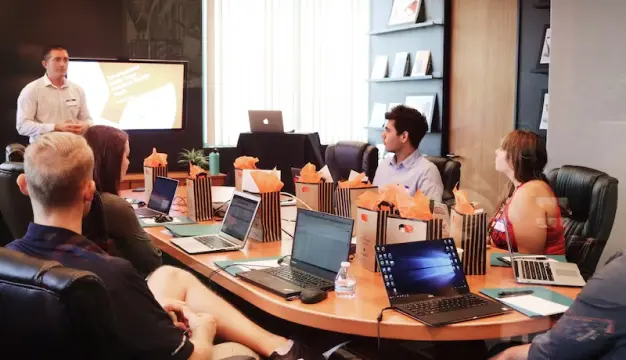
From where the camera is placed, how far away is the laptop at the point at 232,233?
2963 millimetres

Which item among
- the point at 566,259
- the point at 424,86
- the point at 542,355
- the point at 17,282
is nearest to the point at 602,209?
the point at 566,259

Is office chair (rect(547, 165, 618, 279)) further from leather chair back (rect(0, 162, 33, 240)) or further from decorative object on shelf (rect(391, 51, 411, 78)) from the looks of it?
decorative object on shelf (rect(391, 51, 411, 78))

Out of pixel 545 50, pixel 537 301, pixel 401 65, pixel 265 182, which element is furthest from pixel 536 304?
pixel 401 65

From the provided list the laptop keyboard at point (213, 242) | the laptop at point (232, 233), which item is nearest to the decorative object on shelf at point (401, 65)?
the laptop at point (232, 233)

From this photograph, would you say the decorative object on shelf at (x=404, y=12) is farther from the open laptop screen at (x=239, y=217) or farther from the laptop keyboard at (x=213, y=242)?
the laptop keyboard at (x=213, y=242)

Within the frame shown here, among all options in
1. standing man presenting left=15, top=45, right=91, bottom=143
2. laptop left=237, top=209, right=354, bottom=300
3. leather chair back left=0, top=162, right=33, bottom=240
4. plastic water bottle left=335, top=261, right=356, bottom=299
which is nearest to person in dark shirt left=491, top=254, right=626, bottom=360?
plastic water bottle left=335, top=261, right=356, bottom=299

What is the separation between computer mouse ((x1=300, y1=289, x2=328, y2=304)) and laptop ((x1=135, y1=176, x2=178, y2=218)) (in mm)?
1743

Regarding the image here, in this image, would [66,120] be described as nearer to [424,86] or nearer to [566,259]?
[424,86]

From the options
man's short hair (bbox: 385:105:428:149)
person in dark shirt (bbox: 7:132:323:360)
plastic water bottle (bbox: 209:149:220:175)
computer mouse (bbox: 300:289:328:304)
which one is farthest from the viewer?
plastic water bottle (bbox: 209:149:220:175)

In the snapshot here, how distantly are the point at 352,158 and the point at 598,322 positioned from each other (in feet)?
11.0

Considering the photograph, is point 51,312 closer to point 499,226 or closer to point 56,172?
point 56,172

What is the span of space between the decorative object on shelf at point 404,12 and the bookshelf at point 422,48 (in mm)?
48

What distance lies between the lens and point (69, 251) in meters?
1.78

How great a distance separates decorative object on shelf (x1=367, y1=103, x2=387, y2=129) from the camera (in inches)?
277
